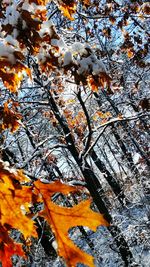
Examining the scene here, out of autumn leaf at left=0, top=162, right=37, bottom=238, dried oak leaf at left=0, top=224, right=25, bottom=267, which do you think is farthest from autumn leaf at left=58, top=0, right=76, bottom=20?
dried oak leaf at left=0, top=224, right=25, bottom=267

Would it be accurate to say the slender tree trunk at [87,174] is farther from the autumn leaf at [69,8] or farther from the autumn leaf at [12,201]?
the autumn leaf at [12,201]

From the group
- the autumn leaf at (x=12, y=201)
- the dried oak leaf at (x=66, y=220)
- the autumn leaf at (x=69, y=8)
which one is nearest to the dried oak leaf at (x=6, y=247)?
the autumn leaf at (x=12, y=201)

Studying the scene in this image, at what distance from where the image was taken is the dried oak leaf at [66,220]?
1.31m

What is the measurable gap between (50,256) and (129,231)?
8.05 meters

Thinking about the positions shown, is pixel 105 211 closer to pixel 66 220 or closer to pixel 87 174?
pixel 87 174

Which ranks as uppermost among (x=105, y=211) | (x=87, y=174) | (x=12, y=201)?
(x=87, y=174)

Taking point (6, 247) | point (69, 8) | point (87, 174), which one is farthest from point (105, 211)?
point (6, 247)

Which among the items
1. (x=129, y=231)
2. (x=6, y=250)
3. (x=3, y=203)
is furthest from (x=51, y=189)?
(x=129, y=231)

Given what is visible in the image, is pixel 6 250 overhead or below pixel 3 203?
below

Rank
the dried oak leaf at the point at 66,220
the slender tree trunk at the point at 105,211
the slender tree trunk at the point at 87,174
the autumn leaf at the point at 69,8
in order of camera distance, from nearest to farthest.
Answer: the dried oak leaf at the point at 66,220
the autumn leaf at the point at 69,8
the slender tree trunk at the point at 87,174
the slender tree trunk at the point at 105,211

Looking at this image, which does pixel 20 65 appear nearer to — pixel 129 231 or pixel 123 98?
pixel 129 231

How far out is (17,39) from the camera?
8.33 ft

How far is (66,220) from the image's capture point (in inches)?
53.5

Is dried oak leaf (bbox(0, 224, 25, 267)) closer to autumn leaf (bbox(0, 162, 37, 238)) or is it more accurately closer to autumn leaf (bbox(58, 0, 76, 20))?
autumn leaf (bbox(0, 162, 37, 238))
